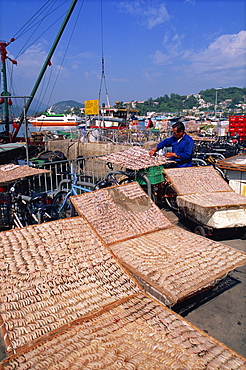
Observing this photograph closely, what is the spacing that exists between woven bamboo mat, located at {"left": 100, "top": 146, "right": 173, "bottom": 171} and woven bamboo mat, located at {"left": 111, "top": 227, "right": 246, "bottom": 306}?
6.01 feet

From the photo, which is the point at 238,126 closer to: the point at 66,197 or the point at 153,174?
the point at 153,174

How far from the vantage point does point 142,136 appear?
68.1 ft

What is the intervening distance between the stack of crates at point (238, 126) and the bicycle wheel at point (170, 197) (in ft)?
29.0

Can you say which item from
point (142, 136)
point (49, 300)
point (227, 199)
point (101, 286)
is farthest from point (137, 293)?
point (142, 136)

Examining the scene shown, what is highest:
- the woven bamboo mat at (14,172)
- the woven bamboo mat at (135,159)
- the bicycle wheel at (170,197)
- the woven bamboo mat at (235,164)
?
the woven bamboo mat at (135,159)

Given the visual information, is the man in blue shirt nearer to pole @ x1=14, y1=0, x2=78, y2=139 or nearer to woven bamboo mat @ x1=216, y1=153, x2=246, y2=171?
woven bamboo mat @ x1=216, y1=153, x2=246, y2=171

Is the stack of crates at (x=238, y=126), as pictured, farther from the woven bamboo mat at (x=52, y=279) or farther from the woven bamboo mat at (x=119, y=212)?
the woven bamboo mat at (x=52, y=279)

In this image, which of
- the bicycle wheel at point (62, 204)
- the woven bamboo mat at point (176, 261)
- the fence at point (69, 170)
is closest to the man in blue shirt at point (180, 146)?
the fence at point (69, 170)

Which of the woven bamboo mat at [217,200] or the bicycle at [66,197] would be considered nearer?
the woven bamboo mat at [217,200]

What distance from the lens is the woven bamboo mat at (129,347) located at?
1774 mm

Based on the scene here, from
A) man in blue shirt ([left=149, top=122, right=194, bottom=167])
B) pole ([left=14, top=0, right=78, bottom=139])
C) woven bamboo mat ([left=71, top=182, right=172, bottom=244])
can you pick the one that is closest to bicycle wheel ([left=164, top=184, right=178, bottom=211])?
man in blue shirt ([left=149, top=122, right=194, bottom=167])

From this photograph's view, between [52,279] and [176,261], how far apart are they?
4.18ft

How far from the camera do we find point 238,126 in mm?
14336

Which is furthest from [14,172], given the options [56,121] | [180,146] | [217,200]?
[56,121]
